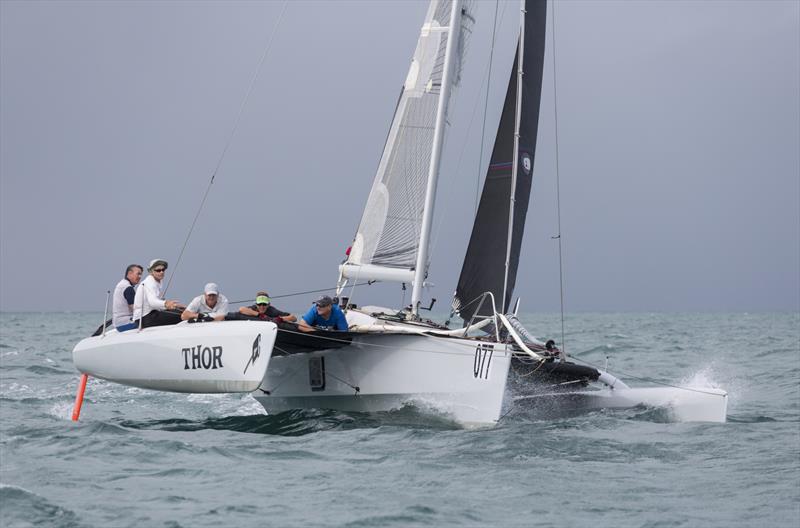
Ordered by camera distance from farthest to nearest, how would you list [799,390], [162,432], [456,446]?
[799,390] → [162,432] → [456,446]

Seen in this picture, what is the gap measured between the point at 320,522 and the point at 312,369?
15.6 ft

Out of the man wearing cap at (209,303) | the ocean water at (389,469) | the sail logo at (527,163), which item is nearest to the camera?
the ocean water at (389,469)

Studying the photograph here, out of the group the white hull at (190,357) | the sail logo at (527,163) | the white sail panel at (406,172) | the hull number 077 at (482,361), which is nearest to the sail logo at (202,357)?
the white hull at (190,357)

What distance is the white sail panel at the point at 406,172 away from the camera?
12258 mm

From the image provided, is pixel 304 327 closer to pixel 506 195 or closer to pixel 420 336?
pixel 420 336

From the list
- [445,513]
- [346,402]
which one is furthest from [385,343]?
[445,513]

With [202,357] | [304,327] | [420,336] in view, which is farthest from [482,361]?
[202,357]

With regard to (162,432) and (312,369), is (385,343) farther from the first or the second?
(162,432)

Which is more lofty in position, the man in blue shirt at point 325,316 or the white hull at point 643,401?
the man in blue shirt at point 325,316

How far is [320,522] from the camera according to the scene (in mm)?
5949

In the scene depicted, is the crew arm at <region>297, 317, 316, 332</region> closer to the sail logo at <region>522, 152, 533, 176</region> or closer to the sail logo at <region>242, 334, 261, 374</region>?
the sail logo at <region>242, 334, 261, 374</region>

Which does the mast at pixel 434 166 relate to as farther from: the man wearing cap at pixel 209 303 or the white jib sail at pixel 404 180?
the man wearing cap at pixel 209 303

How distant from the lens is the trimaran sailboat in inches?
368

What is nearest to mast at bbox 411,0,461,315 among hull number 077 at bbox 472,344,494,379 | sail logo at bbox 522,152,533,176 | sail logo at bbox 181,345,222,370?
sail logo at bbox 522,152,533,176
